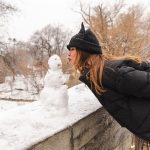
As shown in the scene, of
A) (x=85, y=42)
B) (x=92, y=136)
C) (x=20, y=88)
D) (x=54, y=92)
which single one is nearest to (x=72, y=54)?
(x=85, y=42)

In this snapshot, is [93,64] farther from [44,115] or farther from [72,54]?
[44,115]

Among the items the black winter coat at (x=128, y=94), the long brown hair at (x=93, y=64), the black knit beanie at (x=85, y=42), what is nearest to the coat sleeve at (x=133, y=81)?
the black winter coat at (x=128, y=94)

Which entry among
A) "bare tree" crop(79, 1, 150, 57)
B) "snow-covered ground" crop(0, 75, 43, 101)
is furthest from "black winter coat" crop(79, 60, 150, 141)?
"snow-covered ground" crop(0, 75, 43, 101)

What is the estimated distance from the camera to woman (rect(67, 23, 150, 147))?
7.50 ft

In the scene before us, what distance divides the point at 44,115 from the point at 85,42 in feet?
1.98

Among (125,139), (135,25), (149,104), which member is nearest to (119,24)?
(135,25)

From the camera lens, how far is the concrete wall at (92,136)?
226 cm

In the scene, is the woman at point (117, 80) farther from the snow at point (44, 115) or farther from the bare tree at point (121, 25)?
the bare tree at point (121, 25)

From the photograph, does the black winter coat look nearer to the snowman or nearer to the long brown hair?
the long brown hair

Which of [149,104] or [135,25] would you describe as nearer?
[149,104]

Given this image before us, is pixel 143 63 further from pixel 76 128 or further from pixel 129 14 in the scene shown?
pixel 129 14

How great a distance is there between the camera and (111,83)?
7.74 ft

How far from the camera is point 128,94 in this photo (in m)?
2.37

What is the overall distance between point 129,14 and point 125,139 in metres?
18.5
